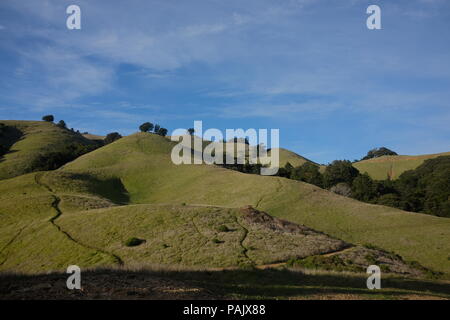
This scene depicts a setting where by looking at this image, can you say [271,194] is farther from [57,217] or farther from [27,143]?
[27,143]

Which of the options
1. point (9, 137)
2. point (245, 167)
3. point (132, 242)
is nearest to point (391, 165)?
point (245, 167)

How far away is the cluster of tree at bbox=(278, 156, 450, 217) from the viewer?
90875mm

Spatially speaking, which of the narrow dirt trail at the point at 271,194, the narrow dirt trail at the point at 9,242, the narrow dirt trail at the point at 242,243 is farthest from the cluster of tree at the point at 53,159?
the narrow dirt trail at the point at 242,243

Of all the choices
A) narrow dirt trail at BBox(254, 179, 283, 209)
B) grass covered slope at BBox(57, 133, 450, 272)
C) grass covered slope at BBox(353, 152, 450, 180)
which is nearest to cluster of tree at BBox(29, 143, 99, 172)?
grass covered slope at BBox(57, 133, 450, 272)

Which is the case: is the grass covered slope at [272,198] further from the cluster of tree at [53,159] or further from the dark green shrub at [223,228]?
the dark green shrub at [223,228]

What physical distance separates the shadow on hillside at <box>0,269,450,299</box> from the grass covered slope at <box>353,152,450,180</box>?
13214 centimetres

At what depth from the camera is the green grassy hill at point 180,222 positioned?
40.5m

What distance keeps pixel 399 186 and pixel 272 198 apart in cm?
5784

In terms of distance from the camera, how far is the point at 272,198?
79.1 meters

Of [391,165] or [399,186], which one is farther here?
[391,165]

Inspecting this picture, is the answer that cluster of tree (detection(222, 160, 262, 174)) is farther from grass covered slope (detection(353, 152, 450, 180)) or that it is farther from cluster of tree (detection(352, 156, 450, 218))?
grass covered slope (detection(353, 152, 450, 180))
